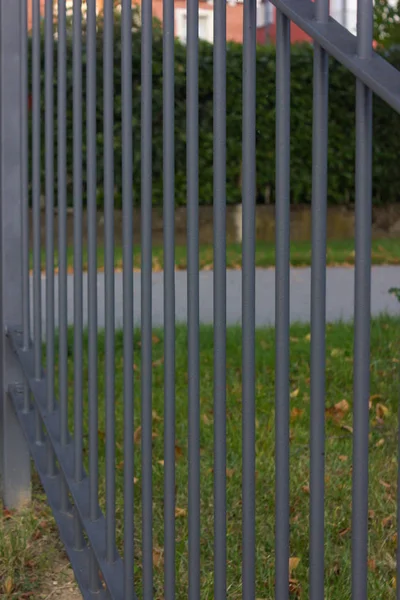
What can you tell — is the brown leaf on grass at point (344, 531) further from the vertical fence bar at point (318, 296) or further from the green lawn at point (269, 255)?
the green lawn at point (269, 255)

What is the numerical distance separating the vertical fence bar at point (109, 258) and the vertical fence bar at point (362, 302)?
2.92 ft

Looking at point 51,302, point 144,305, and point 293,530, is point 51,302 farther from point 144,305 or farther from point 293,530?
point 293,530

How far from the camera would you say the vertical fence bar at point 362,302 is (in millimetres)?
1229

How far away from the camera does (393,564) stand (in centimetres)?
284

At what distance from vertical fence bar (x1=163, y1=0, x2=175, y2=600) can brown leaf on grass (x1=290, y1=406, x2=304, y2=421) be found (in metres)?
2.62

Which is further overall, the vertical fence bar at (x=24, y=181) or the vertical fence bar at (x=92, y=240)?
the vertical fence bar at (x=24, y=181)

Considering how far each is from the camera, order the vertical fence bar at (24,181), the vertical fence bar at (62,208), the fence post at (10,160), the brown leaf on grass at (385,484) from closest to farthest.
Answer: the vertical fence bar at (62,208), the vertical fence bar at (24,181), the fence post at (10,160), the brown leaf on grass at (385,484)

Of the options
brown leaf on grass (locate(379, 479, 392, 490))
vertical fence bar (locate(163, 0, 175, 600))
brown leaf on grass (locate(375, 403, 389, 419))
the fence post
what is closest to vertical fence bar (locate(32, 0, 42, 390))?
the fence post

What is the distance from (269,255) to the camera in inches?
405

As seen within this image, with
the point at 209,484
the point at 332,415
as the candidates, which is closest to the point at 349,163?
the point at 332,415

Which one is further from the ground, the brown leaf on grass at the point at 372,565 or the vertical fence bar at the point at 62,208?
the vertical fence bar at the point at 62,208

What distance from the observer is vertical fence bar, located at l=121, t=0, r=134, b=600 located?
199cm

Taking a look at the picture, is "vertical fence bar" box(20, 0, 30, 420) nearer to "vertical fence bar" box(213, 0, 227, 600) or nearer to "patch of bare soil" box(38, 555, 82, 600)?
"patch of bare soil" box(38, 555, 82, 600)

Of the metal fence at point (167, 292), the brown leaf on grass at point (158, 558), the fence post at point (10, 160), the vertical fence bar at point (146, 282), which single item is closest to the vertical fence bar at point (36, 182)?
the metal fence at point (167, 292)
